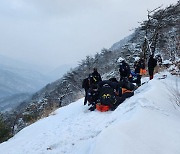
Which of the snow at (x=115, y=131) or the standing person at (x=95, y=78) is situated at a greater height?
the standing person at (x=95, y=78)

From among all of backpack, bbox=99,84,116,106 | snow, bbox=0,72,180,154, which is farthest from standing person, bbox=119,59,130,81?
backpack, bbox=99,84,116,106

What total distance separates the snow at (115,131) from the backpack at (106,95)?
1.65ft

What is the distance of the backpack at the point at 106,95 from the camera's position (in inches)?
467

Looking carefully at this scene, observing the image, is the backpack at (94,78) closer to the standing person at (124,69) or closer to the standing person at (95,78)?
the standing person at (95,78)

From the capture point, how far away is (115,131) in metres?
7.14

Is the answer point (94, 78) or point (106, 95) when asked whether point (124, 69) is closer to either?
point (94, 78)

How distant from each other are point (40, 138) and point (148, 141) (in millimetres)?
4253

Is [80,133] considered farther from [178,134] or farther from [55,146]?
[178,134]

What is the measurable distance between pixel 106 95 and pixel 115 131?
4987mm

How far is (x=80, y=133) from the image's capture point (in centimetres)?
948

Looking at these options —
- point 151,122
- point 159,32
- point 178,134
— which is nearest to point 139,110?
point 151,122

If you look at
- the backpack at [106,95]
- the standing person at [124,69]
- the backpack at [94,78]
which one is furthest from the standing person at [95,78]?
the standing person at [124,69]

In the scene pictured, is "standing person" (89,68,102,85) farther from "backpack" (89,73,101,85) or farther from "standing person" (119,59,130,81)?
"standing person" (119,59,130,81)

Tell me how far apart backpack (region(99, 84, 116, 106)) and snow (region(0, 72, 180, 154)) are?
504 mm
